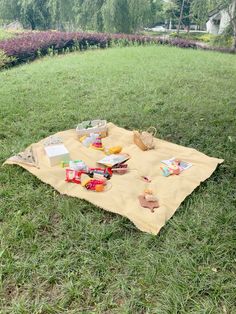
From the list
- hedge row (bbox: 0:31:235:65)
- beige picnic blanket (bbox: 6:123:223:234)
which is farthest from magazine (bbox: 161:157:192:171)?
hedge row (bbox: 0:31:235:65)

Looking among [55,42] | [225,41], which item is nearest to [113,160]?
[55,42]

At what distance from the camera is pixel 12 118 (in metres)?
4.02

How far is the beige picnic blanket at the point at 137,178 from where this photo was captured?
2.26 metres

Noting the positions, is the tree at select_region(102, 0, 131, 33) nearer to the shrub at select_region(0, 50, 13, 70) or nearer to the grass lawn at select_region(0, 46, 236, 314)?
the shrub at select_region(0, 50, 13, 70)

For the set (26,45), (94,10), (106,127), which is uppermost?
(94,10)

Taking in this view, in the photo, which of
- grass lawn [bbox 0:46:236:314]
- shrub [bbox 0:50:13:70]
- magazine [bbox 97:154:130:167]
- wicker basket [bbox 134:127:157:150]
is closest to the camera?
grass lawn [bbox 0:46:236:314]

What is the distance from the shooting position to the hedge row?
8.34m

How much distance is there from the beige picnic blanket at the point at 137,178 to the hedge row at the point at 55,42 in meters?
5.83

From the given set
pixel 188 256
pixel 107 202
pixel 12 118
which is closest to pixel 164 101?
pixel 12 118

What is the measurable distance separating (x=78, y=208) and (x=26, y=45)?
25.8 ft

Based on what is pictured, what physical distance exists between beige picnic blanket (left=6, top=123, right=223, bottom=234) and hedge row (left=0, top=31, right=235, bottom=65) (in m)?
5.83

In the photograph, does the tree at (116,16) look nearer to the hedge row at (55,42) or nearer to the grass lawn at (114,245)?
the hedge row at (55,42)

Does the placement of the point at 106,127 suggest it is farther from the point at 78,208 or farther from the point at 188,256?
the point at 188,256

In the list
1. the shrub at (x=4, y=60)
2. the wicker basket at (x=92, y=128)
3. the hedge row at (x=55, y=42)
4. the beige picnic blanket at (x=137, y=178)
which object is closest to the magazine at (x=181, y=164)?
the beige picnic blanket at (x=137, y=178)
